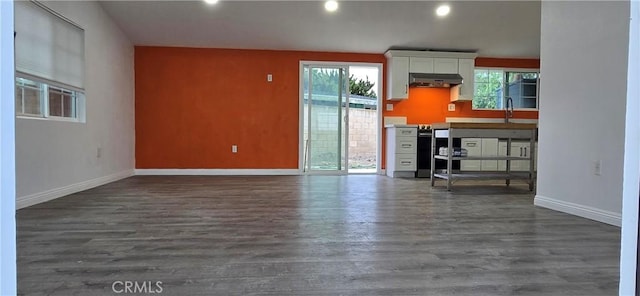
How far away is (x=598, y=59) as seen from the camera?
266 centimetres

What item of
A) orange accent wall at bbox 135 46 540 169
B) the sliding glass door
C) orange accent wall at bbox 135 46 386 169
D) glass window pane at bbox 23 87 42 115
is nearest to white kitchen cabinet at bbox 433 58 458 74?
orange accent wall at bbox 135 46 540 169

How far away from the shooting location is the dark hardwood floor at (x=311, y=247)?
1.46 m

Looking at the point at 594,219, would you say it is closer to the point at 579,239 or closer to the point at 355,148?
the point at 579,239

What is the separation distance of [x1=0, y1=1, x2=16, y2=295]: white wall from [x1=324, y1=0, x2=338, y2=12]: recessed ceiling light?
4.43 metres

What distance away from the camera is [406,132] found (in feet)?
18.4

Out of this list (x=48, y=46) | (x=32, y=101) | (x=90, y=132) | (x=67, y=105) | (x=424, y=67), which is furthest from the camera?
(x=424, y=67)

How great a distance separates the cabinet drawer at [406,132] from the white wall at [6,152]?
209 inches

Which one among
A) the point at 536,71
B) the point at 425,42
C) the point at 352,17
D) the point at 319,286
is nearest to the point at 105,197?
the point at 319,286

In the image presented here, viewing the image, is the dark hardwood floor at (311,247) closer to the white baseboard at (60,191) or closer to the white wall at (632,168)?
the white baseboard at (60,191)

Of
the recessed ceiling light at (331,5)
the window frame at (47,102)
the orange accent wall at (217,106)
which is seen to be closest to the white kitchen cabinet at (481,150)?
the orange accent wall at (217,106)

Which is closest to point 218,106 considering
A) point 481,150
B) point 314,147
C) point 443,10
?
point 314,147

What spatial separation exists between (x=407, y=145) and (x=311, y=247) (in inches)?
156

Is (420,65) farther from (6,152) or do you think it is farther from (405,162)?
(6,152)

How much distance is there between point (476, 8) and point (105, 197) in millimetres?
4929
